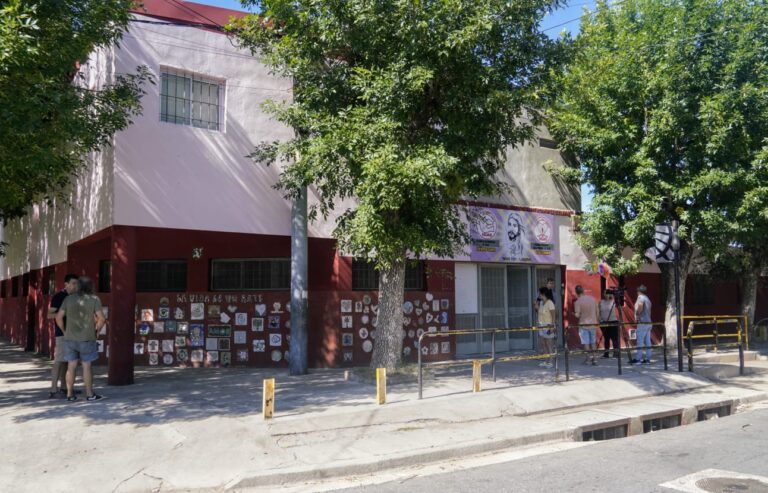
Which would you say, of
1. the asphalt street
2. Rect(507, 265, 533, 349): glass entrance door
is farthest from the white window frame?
Rect(507, 265, 533, 349): glass entrance door

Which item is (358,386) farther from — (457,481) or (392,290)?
(457,481)

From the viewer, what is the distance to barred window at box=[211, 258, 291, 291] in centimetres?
1441

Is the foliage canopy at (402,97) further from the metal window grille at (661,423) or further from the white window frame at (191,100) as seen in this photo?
the metal window grille at (661,423)

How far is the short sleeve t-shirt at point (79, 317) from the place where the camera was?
925 cm

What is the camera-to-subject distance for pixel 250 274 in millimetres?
14562

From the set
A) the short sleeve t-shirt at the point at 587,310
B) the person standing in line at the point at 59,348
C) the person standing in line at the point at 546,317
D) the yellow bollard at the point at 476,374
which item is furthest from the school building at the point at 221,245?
the yellow bollard at the point at 476,374

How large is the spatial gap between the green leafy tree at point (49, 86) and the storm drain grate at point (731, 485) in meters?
9.24

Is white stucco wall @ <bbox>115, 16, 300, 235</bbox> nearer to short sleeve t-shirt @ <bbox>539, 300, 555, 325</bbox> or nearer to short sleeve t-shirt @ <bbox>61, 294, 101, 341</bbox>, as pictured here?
short sleeve t-shirt @ <bbox>61, 294, 101, 341</bbox>

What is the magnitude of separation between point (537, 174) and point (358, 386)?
919cm

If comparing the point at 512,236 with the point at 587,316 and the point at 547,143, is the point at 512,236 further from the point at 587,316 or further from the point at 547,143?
the point at 547,143

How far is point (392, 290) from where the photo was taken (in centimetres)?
1132

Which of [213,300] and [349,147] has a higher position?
[349,147]

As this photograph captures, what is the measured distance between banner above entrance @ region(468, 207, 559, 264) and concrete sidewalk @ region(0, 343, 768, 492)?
3.98 metres

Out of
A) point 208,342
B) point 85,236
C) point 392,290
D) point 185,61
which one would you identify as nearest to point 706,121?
point 392,290
